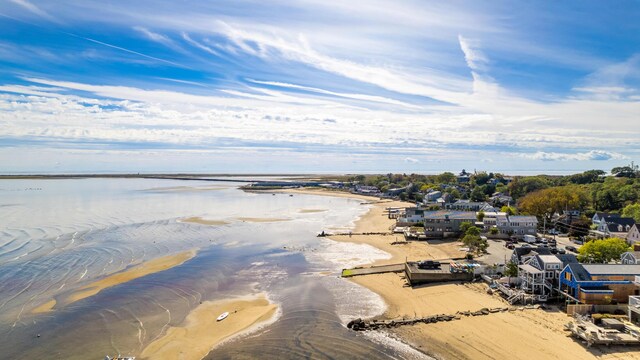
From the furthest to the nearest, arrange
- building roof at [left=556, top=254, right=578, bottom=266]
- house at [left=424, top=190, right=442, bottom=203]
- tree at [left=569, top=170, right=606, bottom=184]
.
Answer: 1. tree at [left=569, top=170, right=606, bottom=184]
2. house at [left=424, top=190, right=442, bottom=203]
3. building roof at [left=556, top=254, right=578, bottom=266]

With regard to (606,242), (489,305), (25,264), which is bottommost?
(25,264)

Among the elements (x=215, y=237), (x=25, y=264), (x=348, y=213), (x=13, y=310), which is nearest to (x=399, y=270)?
(x=215, y=237)

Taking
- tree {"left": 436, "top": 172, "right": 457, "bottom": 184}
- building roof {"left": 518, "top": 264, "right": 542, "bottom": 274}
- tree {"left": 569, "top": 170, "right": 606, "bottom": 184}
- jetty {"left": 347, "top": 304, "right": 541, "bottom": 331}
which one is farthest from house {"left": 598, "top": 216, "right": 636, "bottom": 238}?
tree {"left": 436, "top": 172, "right": 457, "bottom": 184}

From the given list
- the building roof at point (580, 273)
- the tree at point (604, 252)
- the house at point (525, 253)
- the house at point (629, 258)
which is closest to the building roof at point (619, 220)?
the tree at point (604, 252)

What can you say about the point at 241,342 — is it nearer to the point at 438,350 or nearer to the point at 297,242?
the point at 438,350

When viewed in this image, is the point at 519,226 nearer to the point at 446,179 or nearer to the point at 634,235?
the point at 634,235

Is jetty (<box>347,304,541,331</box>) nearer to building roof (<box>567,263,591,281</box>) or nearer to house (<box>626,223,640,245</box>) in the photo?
building roof (<box>567,263,591,281</box>)

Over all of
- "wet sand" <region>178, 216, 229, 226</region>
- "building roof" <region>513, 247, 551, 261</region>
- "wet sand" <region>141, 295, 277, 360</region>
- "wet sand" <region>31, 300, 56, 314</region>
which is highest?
"building roof" <region>513, 247, 551, 261</region>
